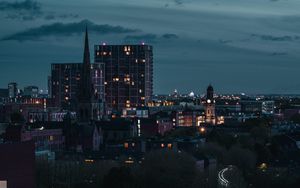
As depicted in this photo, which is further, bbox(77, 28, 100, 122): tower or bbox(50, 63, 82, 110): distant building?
bbox(50, 63, 82, 110): distant building

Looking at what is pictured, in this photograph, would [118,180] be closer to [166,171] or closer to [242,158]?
[166,171]

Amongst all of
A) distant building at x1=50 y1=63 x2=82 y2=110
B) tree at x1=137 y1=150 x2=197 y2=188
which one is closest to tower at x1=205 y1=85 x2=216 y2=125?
distant building at x1=50 y1=63 x2=82 y2=110

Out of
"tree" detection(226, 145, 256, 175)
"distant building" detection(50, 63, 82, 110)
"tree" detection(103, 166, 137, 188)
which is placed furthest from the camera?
"distant building" detection(50, 63, 82, 110)

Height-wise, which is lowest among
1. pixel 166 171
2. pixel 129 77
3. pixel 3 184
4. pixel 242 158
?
pixel 242 158

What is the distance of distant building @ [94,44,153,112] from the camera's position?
192m

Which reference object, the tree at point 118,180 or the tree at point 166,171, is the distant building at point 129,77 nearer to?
the tree at point 166,171

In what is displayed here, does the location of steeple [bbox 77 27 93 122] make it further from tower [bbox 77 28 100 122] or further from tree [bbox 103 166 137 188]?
tree [bbox 103 166 137 188]

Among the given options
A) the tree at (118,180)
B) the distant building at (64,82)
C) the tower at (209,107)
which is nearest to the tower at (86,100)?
the tower at (209,107)

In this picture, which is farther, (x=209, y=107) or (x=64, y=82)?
(x=64, y=82)

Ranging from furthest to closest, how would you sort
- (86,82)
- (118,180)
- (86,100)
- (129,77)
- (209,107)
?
(129,77), (209,107), (86,82), (86,100), (118,180)

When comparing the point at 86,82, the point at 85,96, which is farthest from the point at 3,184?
the point at 86,82

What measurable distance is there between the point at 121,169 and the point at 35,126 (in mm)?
47383

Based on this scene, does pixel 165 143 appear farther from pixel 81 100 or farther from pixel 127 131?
pixel 81 100

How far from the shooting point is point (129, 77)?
195750mm
